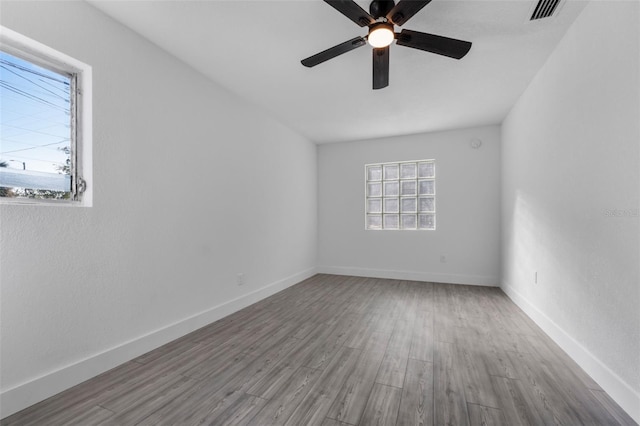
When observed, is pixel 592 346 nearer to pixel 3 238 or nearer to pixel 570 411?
pixel 570 411

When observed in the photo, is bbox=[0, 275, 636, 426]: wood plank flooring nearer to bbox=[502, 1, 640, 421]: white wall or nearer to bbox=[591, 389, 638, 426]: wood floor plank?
bbox=[591, 389, 638, 426]: wood floor plank

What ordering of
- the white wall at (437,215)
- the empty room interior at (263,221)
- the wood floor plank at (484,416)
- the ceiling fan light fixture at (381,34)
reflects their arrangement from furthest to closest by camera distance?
the white wall at (437,215)
the ceiling fan light fixture at (381,34)
the empty room interior at (263,221)
the wood floor plank at (484,416)

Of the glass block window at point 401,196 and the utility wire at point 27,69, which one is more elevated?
the utility wire at point 27,69

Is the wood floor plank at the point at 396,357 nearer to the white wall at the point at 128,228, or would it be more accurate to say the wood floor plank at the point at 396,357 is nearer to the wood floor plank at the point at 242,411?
the wood floor plank at the point at 242,411

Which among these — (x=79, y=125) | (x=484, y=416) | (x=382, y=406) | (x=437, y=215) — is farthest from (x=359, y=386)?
(x=437, y=215)

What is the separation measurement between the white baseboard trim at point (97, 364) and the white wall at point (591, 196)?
3.03 metres

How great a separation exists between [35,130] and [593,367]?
3825 millimetres

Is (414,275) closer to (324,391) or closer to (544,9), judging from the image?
(324,391)

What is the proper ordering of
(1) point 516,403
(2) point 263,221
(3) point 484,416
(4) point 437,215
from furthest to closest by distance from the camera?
(4) point 437,215, (2) point 263,221, (1) point 516,403, (3) point 484,416

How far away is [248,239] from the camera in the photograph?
11.1 ft

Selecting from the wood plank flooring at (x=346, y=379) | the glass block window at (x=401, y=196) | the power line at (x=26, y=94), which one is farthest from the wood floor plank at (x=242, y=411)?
the glass block window at (x=401, y=196)

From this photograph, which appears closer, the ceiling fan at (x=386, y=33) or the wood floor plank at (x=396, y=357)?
the ceiling fan at (x=386, y=33)

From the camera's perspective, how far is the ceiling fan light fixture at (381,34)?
170cm

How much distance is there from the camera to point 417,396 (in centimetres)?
165
